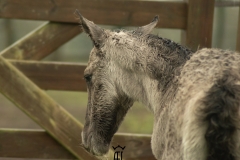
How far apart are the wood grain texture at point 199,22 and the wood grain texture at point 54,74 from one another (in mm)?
935

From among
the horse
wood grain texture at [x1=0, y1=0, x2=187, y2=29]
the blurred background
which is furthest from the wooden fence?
the blurred background

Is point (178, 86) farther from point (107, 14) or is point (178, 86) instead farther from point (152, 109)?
point (107, 14)

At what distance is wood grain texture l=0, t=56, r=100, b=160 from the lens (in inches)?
145

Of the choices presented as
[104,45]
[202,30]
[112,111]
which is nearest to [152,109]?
[112,111]

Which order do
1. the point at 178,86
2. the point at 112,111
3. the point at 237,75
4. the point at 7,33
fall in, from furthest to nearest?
1. the point at 7,33
2. the point at 112,111
3. the point at 178,86
4. the point at 237,75

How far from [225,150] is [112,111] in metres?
1.03

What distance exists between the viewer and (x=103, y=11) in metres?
3.80

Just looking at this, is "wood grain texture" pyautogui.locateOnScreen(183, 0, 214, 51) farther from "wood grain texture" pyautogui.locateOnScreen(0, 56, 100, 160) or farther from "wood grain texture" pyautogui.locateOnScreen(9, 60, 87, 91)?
"wood grain texture" pyautogui.locateOnScreen(0, 56, 100, 160)

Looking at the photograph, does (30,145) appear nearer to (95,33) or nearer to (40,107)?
(40,107)

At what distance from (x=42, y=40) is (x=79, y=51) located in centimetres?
429

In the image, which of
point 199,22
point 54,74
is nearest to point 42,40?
point 54,74

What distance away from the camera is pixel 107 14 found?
12.5 ft

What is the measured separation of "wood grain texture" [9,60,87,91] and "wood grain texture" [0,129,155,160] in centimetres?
42

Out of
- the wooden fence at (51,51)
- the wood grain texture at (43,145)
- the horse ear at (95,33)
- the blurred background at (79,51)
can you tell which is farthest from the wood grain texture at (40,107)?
the blurred background at (79,51)
